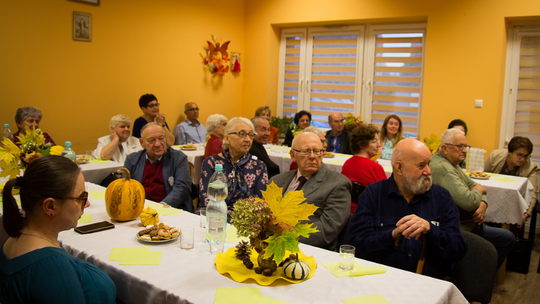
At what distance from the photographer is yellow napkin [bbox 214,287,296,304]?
1.33m

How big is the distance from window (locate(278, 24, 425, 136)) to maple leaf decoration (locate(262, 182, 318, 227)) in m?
5.69

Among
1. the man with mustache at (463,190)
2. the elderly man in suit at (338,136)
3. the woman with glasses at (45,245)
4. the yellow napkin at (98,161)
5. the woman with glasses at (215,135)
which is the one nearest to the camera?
the woman with glasses at (45,245)

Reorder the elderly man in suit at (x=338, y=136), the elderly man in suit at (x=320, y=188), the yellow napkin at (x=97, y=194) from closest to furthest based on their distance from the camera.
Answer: the elderly man in suit at (x=320, y=188) < the yellow napkin at (x=97, y=194) < the elderly man in suit at (x=338, y=136)

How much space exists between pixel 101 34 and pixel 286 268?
487 centimetres

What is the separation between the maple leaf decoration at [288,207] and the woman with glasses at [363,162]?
5.08ft

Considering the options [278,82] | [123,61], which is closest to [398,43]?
[278,82]

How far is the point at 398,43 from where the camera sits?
6.63 m

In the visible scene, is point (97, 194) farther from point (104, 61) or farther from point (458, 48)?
point (458, 48)

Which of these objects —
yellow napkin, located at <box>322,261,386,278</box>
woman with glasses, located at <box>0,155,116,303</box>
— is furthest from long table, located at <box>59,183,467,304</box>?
woman with glasses, located at <box>0,155,116,303</box>

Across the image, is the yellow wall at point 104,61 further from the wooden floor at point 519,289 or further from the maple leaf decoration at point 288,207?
the wooden floor at point 519,289

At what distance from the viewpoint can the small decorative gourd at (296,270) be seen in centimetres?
147

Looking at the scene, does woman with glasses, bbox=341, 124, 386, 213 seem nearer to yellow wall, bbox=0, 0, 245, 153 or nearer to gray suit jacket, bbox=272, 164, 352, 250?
gray suit jacket, bbox=272, 164, 352, 250

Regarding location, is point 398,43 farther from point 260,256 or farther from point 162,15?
point 260,256

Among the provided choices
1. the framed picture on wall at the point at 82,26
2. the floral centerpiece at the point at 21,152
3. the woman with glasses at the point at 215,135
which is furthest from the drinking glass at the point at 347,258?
the framed picture on wall at the point at 82,26
